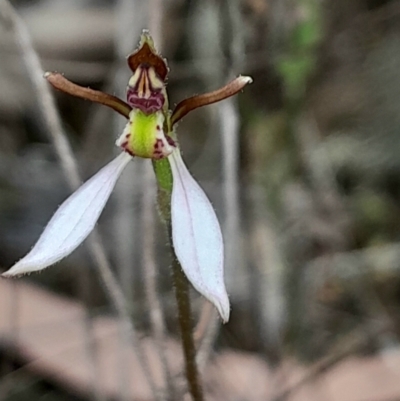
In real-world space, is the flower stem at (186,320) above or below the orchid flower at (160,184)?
below

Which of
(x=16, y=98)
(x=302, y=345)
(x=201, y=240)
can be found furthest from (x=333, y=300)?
(x=201, y=240)

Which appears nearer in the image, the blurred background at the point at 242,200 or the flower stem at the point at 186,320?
the flower stem at the point at 186,320

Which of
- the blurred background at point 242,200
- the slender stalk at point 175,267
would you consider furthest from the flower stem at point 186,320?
the blurred background at point 242,200

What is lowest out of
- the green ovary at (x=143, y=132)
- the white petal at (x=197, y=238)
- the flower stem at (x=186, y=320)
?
the flower stem at (x=186, y=320)

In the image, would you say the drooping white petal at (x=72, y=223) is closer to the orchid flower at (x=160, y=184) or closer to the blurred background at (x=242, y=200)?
the orchid flower at (x=160, y=184)

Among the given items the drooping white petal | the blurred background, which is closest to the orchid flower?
the drooping white petal

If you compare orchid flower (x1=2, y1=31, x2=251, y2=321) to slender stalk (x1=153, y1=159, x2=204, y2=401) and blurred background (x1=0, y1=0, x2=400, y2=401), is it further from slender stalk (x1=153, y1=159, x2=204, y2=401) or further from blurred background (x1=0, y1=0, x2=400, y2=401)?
blurred background (x1=0, y1=0, x2=400, y2=401)

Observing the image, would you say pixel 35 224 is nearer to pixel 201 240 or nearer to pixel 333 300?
pixel 333 300
